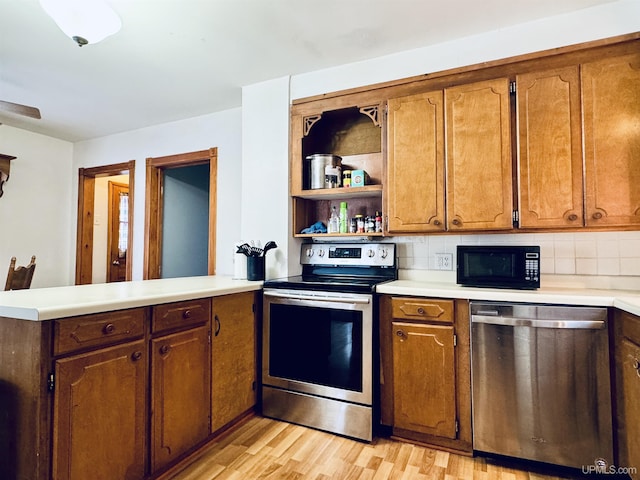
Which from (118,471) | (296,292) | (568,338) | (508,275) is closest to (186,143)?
(296,292)

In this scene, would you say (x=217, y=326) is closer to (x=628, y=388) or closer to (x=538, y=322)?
(x=538, y=322)

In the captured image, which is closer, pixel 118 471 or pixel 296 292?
pixel 118 471

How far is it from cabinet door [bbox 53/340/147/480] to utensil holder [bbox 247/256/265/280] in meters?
0.96

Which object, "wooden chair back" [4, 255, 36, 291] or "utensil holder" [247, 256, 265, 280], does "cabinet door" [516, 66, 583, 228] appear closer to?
"utensil holder" [247, 256, 265, 280]

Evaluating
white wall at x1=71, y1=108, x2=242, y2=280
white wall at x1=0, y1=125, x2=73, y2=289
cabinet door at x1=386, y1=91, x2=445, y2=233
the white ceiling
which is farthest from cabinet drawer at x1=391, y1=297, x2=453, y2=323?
white wall at x1=0, y1=125, x2=73, y2=289

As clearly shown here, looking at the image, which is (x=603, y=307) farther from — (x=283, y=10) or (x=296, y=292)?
(x=283, y=10)

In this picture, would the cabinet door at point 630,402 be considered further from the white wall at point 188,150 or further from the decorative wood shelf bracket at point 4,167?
the decorative wood shelf bracket at point 4,167

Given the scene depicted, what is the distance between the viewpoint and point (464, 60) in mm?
2174

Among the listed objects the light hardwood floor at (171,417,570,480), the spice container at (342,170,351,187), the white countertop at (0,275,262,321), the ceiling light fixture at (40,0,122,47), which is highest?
the ceiling light fixture at (40,0,122,47)

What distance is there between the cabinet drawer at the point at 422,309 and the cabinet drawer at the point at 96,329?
133cm

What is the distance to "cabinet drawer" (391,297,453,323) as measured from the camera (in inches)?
75.1

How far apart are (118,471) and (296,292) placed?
1.21 m

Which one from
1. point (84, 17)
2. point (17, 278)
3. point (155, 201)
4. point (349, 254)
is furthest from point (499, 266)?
point (17, 278)

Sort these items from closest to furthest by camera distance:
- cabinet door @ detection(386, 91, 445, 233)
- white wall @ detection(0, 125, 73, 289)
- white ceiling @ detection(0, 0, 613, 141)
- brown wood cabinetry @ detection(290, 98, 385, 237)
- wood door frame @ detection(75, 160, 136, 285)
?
1. white ceiling @ detection(0, 0, 613, 141)
2. cabinet door @ detection(386, 91, 445, 233)
3. brown wood cabinetry @ detection(290, 98, 385, 237)
4. white wall @ detection(0, 125, 73, 289)
5. wood door frame @ detection(75, 160, 136, 285)
